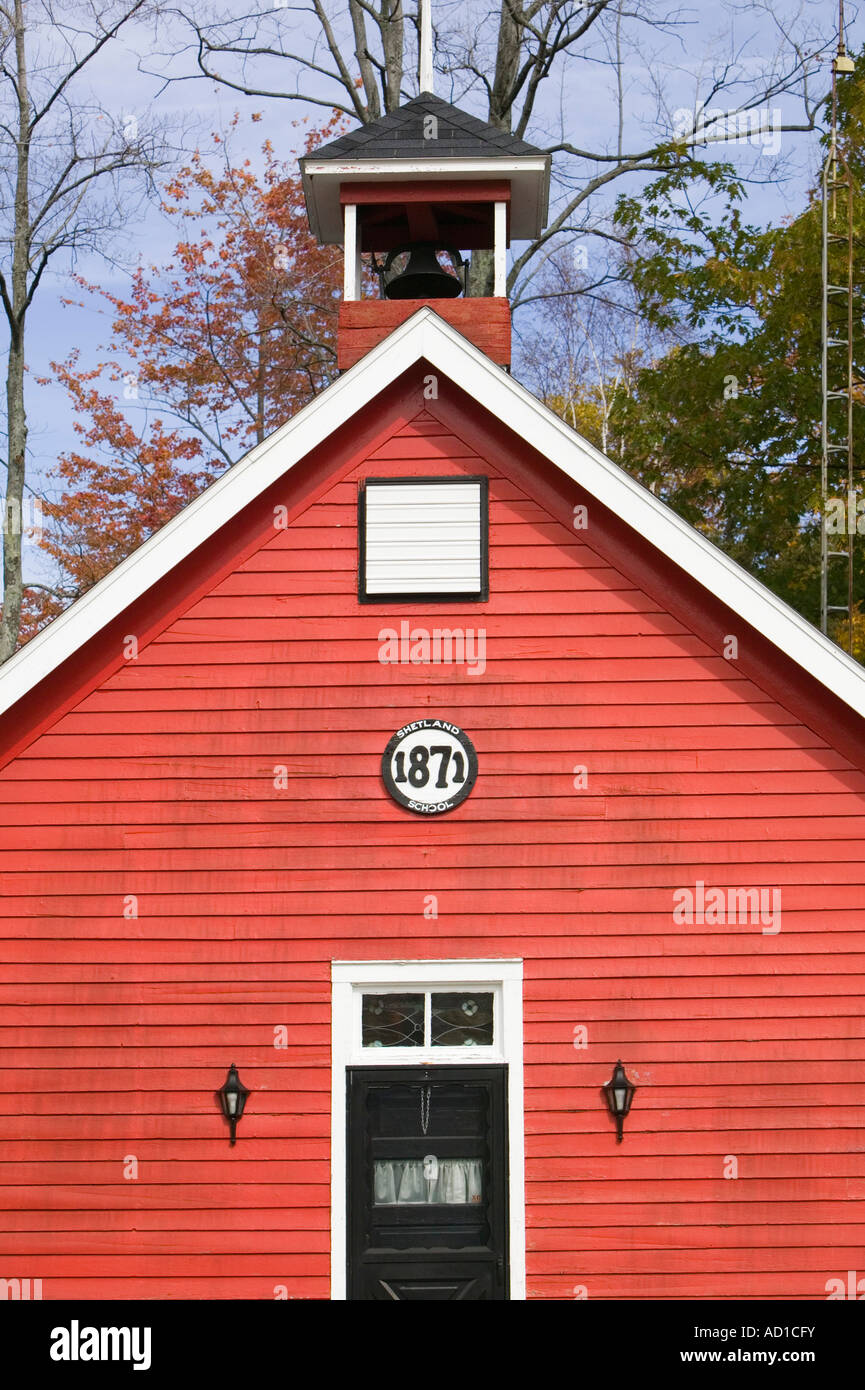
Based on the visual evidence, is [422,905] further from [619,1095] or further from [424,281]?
[424,281]

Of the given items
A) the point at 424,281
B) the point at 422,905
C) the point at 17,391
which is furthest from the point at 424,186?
the point at 17,391

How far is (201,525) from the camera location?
8.91 metres

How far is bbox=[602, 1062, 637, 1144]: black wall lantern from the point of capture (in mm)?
8758

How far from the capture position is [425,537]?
9.20 meters

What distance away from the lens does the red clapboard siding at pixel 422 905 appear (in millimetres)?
8781

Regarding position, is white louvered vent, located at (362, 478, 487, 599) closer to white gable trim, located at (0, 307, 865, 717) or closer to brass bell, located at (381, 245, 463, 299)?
white gable trim, located at (0, 307, 865, 717)

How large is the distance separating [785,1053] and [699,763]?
175cm

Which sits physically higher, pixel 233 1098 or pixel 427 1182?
pixel 233 1098

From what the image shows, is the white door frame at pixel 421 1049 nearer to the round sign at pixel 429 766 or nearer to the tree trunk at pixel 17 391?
the round sign at pixel 429 766

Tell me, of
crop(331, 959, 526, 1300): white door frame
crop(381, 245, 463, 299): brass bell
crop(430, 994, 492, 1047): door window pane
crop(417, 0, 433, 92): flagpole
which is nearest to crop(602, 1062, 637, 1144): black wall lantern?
crop(331, 959, 526, 1300): white door frame

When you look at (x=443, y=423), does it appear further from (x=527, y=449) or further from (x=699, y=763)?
(x=699, y=763)

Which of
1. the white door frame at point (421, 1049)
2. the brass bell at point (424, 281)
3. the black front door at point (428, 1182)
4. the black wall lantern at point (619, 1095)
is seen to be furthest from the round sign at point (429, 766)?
the brass bell at point (424, 281)

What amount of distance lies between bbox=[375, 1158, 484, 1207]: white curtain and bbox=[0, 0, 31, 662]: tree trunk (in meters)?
13.4

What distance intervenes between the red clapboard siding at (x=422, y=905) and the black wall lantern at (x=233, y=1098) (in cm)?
7
